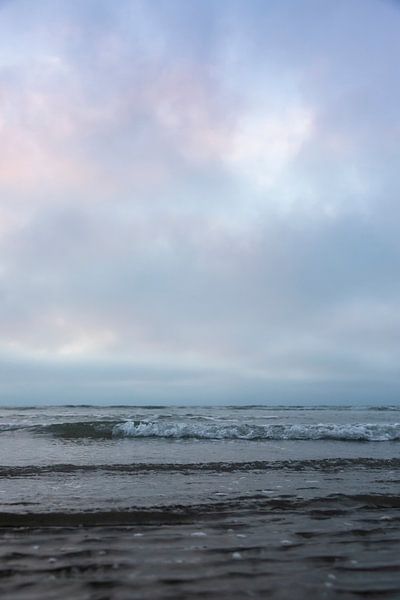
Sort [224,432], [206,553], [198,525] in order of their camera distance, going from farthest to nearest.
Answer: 1. [224,432]
2. [198,525]
3. [206,553]

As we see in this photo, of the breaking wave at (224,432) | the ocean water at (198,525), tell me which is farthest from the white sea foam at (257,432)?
the ocean water at (198,525)

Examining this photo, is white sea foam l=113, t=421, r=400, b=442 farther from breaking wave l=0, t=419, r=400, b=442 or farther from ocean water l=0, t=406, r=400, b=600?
ocean water l=0, t=406, r=400, b=600

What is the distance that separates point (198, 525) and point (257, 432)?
1598 cm

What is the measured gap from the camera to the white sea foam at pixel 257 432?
22328mm

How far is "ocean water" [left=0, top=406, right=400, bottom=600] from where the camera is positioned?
5.13 metres

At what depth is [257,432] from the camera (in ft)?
75.4

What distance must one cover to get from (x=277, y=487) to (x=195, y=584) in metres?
6.01

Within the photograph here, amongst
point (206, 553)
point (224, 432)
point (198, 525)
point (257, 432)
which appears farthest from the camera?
point (257, 432)

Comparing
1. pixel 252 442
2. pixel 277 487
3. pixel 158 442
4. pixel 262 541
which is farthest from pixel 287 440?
pixel 262 541

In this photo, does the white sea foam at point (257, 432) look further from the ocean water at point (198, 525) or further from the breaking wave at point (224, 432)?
the ocean water at point (198, 525)

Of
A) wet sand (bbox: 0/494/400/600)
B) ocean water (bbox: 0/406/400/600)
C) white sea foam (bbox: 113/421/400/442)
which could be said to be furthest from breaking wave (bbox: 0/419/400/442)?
wet sand (bbox: 0/494/400/600)

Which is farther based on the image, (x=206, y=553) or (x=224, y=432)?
(x=224, y=432)

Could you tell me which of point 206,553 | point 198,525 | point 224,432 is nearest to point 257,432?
point 224,432

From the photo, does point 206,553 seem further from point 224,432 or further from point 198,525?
point 224,432
